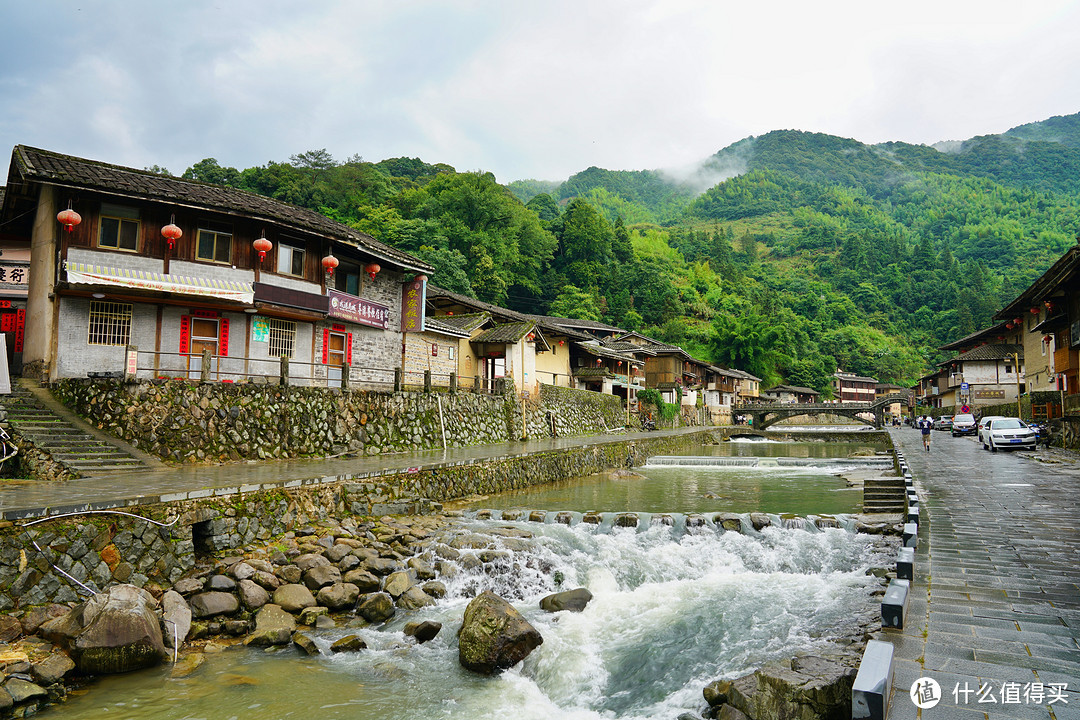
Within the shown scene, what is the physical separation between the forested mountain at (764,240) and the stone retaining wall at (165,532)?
38526mm

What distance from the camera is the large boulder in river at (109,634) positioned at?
24.8 feet

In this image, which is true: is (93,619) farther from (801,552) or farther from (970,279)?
(970,279)

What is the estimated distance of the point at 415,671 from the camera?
320 inches

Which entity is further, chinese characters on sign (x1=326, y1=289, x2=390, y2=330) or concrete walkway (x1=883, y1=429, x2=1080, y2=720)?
chinese characters on sign (x1=326, y1=289, x2=390, y2=330)

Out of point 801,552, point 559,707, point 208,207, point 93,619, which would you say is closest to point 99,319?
point 208,207

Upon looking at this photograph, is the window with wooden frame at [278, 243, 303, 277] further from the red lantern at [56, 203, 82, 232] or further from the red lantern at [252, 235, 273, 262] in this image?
the red lantern at [56, 203, 82, 232]

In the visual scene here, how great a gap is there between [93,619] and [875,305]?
13330 cm

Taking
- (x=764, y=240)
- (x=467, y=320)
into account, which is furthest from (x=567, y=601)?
(x=764, y=240)

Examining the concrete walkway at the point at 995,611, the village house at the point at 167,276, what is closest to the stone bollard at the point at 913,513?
the concrete walkway at the point at 995,611

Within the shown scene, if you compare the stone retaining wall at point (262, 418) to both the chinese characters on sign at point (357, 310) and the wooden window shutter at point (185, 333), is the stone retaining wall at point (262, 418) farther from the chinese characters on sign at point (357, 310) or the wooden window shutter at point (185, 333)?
the chinese characters on sign at point (357, 310)

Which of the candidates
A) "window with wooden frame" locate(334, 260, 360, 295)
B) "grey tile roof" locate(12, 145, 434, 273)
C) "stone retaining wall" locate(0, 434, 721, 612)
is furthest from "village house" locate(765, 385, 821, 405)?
"stone retaining wall" locate(0, 434, 721, 612)

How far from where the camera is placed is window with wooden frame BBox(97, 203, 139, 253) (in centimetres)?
1831

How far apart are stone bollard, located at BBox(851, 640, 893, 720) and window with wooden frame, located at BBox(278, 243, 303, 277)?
21794mm

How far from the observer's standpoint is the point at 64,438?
14.6 metres
